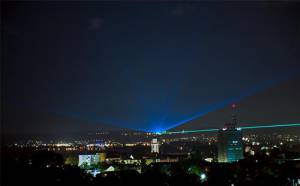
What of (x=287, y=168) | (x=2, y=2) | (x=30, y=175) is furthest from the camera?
(x=287, y=168)

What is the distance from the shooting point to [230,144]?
15.2 meters

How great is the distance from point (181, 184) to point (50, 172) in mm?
2146

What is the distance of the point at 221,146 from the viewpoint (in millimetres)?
15500

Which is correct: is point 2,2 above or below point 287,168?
above

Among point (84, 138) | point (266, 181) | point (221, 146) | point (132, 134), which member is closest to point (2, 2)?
point (266, 181)

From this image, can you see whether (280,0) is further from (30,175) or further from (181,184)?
(30,175)

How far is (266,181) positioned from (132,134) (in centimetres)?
3072

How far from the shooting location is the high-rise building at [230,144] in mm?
14805

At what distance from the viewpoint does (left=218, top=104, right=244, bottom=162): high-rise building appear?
14.8 m

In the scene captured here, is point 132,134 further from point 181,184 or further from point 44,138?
point 181,184

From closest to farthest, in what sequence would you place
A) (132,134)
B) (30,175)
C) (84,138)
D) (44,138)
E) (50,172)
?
(30,175) → (50,172) → (44,138) → (84,138) → (132,134)

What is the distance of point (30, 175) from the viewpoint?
4.79 meters

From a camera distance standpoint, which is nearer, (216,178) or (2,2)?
(2,2)

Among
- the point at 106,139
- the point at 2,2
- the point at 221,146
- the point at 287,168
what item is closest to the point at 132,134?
the point at 106,139
